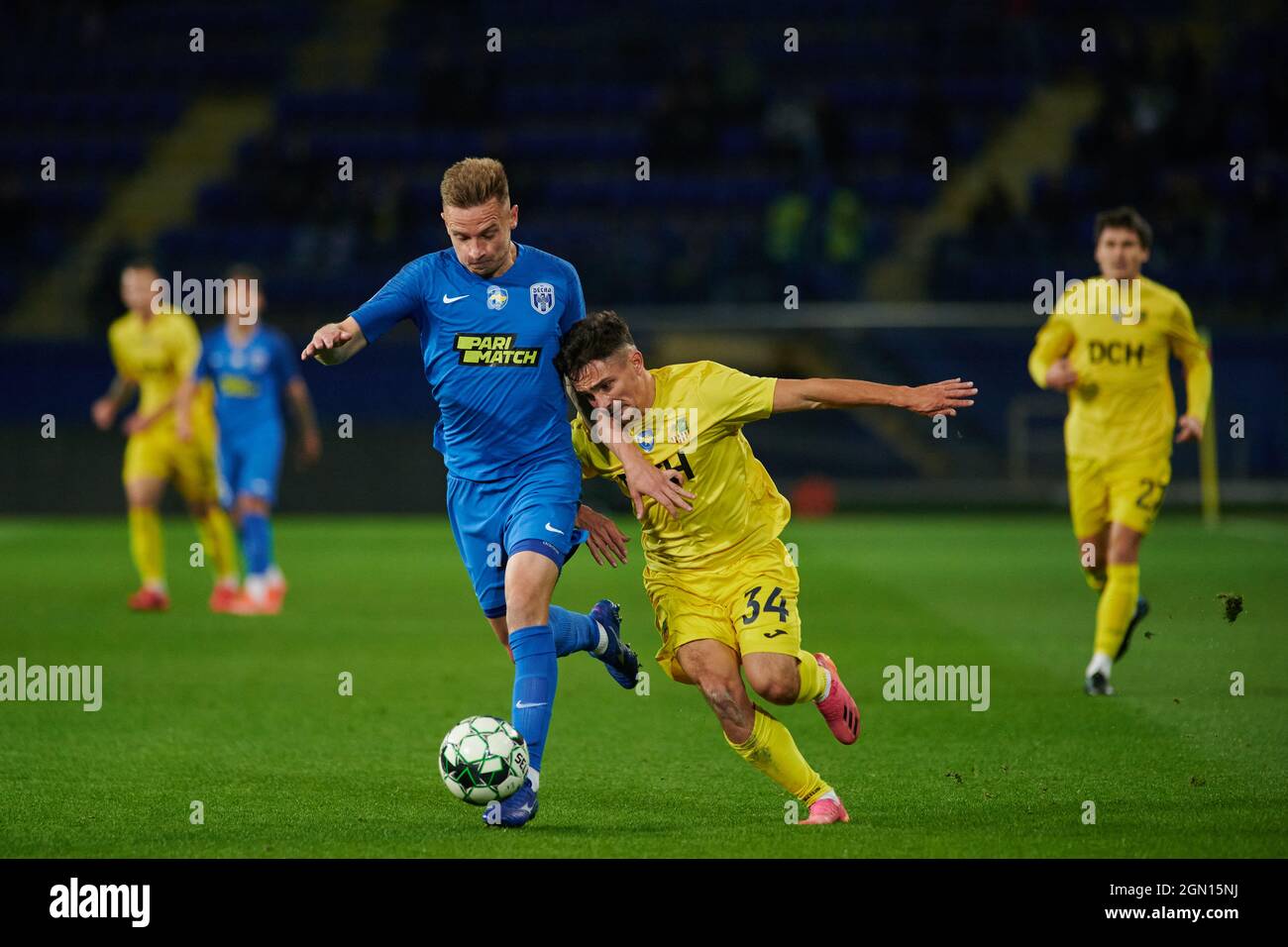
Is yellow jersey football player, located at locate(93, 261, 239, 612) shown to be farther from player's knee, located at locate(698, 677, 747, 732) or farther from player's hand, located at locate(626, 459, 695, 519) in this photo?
player's hand, located at locate(626, 459, 695, 519)

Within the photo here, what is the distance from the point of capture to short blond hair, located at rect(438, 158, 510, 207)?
5.88m

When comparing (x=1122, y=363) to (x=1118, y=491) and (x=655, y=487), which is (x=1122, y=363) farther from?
(x=655, y=487)

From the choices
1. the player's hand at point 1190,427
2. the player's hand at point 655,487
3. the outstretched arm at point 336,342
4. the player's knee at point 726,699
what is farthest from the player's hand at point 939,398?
the player's hand at point 1190,427

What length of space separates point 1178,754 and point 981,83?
22.8 meters

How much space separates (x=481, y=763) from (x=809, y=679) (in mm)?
1171

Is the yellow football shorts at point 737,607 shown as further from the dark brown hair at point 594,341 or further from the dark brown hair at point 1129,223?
the dark brown hair at point 1129,223

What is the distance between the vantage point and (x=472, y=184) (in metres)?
5.88

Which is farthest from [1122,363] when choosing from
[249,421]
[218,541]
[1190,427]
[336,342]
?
[218,541]

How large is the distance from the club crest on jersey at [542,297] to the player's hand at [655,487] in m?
0.90

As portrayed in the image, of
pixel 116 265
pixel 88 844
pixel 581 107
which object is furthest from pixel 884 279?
pixel 88 844

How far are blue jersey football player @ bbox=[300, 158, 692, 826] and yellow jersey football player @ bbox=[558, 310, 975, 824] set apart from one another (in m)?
0.19

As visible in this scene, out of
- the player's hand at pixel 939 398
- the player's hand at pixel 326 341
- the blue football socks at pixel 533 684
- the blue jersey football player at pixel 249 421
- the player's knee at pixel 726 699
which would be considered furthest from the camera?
the blue jersey football player at pixel 249 421

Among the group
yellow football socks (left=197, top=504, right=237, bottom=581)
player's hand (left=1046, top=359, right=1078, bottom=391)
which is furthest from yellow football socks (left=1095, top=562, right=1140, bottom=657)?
yellow football socks (left=197, top=504, right=237, bottom=581)

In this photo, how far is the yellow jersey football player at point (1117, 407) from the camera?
881 centimetres
